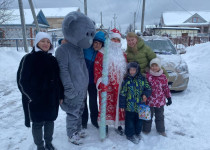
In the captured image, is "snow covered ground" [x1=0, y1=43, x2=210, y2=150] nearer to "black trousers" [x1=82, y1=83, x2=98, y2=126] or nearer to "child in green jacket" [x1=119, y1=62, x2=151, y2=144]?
"black trousers" [x1=82, y1=83, x2=98, y2=126]

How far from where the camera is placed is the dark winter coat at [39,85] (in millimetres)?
2080

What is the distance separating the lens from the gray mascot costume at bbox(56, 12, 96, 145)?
2.39m

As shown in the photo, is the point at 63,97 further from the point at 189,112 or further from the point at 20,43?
the point at 20,43

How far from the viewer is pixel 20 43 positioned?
16594mm

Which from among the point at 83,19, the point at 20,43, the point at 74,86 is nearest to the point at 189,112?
the point at 74,86

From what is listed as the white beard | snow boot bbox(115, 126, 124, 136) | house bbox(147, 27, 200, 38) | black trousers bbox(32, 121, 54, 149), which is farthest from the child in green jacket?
house bbox(147, 27, 200, 38)


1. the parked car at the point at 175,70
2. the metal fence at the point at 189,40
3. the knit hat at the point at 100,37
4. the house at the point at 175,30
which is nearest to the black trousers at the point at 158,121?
the knit hat at the point at 100,37

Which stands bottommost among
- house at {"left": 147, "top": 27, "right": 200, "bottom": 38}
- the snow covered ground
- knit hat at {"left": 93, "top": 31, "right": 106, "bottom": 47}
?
the snow covered ground

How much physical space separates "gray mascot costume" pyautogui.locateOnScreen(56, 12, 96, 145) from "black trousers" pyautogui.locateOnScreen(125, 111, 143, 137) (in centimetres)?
79

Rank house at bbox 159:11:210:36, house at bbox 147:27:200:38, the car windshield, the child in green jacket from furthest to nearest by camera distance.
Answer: house at bbox 159:11:210:36
house at bbox 147:27:200:38
the car windshield
the child in green jacket

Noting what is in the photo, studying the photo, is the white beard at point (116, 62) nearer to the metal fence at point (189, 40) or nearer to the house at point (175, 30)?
the metal fence at point (189, 40)

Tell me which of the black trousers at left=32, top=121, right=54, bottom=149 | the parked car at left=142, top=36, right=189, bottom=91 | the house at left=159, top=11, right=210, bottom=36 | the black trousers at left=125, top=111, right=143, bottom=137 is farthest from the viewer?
the house at left=159, top=11, right=210, bottom=36

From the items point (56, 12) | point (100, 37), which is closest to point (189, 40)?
point (100, 37)

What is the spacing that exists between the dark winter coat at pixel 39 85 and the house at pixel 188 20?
1751 inches
